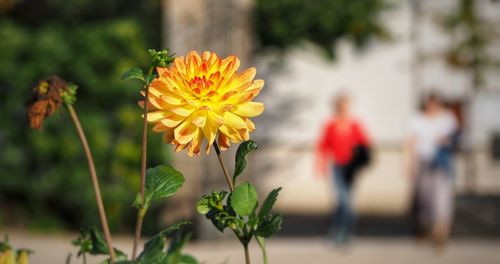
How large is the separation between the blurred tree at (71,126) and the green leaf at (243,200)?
31.2 feet

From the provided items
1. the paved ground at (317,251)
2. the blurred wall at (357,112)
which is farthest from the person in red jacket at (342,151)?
the blurred wall at (357,112)

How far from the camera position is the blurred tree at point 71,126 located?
1189 centimetres

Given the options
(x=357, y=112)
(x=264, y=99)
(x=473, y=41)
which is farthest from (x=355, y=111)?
(x=473, y=41)

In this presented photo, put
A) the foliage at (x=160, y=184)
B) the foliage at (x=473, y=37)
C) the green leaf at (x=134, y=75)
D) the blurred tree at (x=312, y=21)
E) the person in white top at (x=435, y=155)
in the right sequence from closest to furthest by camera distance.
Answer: the green leaf at (x=134, y=75) < the foliage at (x=160, y=184) < the person in white top at (x=435, y=155) < the blurred tree at (x=312, y=21) < the foliage at (x=473, y=37)

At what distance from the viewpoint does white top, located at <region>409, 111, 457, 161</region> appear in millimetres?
11883

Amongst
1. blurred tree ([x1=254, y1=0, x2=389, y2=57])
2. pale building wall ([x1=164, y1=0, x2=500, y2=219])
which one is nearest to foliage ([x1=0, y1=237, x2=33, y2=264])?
blurred tree ([x1=254, y1=0, x2=389, y2=57])

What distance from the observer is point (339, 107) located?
38.5ft

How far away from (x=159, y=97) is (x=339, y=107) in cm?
970

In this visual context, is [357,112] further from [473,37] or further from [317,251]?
[317,251]

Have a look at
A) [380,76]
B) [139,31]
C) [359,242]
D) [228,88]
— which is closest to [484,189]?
[380,76]

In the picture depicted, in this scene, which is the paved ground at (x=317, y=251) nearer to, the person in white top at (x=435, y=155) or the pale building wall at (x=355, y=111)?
the person in white top at (x=435, y=155)

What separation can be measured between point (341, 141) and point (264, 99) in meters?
5.67

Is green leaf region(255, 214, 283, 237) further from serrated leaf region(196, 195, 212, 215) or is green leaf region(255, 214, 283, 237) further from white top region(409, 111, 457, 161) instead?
white top region(409, 111, 457, 161)

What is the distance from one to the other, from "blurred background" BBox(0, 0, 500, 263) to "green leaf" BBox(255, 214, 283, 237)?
813 centimetres
